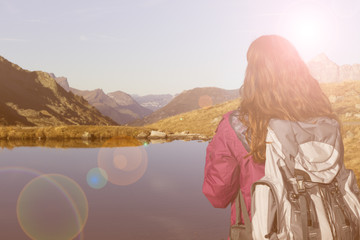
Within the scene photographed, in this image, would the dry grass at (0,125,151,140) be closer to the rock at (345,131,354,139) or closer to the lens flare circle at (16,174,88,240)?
the lens flare circle at (16,174,88,240)

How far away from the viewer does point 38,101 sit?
152 meters

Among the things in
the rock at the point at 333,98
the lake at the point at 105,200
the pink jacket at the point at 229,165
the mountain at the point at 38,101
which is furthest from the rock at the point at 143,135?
the mountain at the point at 38,101

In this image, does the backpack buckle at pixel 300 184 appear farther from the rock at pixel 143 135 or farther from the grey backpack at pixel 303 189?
the rock at pixel 143 135

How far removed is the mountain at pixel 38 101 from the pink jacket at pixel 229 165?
12094 centimetres

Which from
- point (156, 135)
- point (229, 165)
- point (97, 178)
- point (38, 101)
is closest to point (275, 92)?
point (229, 165)

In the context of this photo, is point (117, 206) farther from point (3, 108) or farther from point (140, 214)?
point (3, 108)

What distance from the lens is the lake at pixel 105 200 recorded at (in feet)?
39.8

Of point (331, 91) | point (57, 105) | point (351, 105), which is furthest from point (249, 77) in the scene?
point (57, 105)

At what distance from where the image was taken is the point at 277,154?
129 inches

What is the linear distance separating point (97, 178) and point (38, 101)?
141m

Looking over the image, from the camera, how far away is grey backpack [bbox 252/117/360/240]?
10.4ft

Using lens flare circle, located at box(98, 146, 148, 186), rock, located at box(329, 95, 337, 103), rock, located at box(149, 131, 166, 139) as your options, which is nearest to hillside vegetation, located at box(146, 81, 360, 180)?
rock, located at box(329, 95, 337, 103)

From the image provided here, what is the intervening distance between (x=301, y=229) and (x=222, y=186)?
78 cm

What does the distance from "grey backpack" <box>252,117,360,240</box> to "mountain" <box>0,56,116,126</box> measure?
121m
